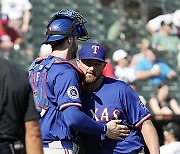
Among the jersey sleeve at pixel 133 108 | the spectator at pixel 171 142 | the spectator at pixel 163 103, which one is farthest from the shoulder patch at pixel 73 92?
the spectator at pixel 163 103

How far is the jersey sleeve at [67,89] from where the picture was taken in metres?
4.58

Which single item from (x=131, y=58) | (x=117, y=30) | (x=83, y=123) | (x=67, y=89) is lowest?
(x=83, y=123)

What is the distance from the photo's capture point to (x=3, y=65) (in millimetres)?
3713

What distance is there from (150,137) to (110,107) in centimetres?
41

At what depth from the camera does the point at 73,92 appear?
15.1ft

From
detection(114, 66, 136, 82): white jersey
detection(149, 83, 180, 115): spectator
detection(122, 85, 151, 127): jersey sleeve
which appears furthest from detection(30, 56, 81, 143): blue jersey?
detection(114, 66, 136, 82): white jersey

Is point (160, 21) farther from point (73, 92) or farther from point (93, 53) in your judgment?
point (73, 92)

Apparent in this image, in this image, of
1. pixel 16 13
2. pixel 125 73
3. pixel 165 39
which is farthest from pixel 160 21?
pixel 16 13

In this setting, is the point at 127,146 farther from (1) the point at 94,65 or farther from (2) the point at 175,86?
(2) the point at 175,86

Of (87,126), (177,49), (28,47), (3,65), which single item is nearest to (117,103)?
(87,126)

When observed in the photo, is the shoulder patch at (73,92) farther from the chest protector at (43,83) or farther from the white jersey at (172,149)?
the white jersey at (172,149)

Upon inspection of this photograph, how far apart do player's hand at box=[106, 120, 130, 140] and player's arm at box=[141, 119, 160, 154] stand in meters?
0.15

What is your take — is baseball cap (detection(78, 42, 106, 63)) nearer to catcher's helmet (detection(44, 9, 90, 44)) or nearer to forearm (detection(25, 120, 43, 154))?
catcher's helmet (detection(44, 9, 90, 44))

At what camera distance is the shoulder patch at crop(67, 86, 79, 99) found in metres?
4.57
